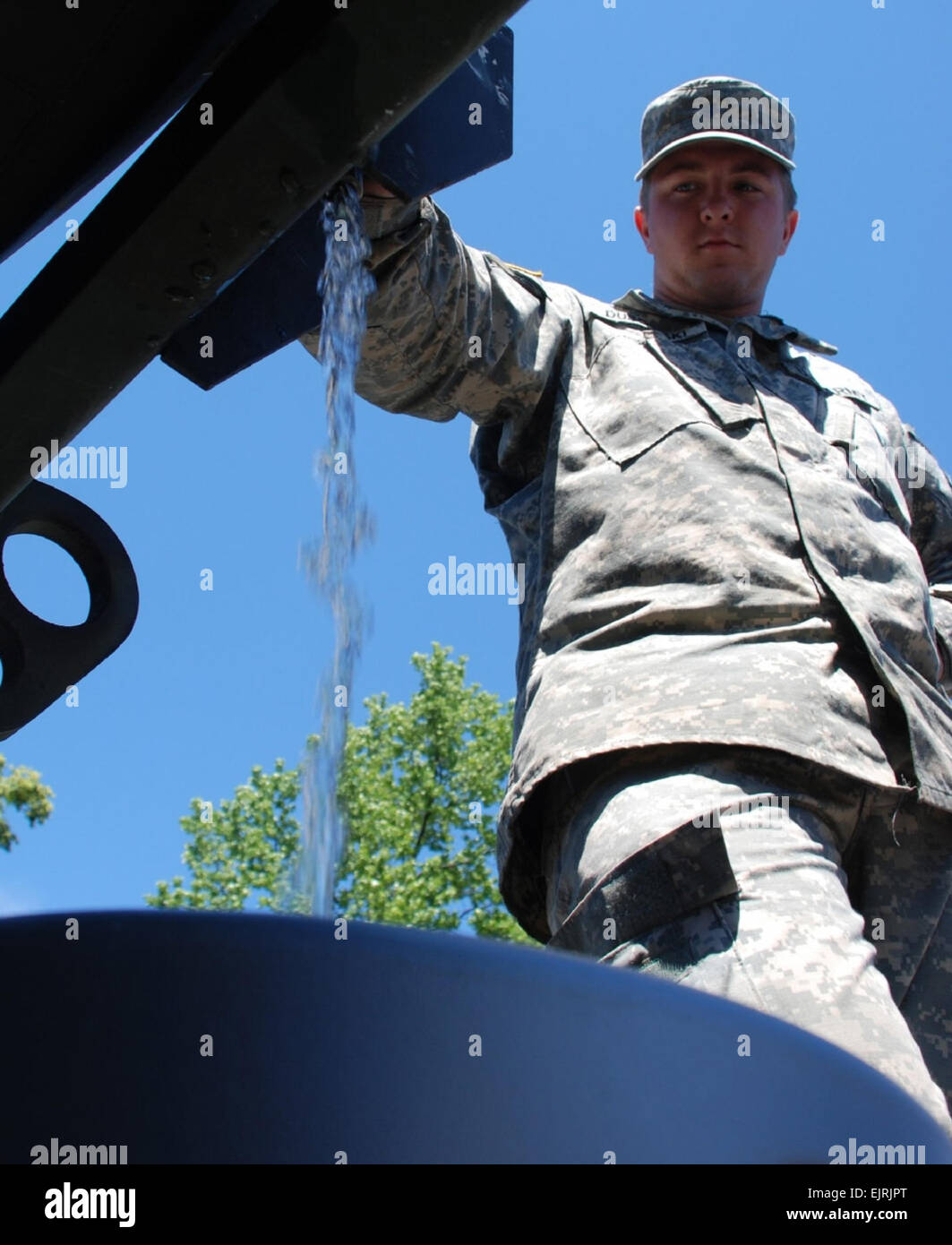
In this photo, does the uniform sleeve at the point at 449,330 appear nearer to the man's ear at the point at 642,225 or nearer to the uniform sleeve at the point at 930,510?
the man's ear at the point at 642,225

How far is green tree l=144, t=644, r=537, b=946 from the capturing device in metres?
15.6

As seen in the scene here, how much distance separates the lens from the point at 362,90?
56.2 inches

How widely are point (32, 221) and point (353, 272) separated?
74 cm

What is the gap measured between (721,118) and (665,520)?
1170 millimetres

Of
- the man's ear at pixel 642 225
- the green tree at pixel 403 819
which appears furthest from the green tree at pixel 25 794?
the man's ear at pixel 642 225

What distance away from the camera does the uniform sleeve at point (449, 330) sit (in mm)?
2627

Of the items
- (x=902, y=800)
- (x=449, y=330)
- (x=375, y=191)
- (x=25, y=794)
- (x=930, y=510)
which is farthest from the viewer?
(x=25, y=794)

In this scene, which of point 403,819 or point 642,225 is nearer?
point 642,225

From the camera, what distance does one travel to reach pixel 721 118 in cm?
334

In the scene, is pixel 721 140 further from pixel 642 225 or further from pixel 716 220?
pixel 642 225

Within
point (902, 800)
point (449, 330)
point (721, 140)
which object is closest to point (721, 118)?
point (721, 140)

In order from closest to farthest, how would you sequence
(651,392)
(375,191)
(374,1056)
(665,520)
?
1. (374,1056)
2. (375,191)
3. (665,520)
4. (651,392)

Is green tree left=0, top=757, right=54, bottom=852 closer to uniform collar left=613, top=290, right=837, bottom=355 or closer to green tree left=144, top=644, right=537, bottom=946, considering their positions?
green tree left=144, top=644, right=537, bottom=946

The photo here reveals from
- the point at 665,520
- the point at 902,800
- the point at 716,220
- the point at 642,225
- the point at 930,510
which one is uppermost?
the point at 642,225
